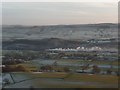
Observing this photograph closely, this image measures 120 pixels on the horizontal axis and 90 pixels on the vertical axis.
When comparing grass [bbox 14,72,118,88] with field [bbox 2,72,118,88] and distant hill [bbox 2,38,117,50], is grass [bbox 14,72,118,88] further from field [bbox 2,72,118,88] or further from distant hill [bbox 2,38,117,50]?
distant hill [bbox 2,38,117,50]

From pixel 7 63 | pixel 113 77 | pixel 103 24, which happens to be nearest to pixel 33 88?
pixel 7 63

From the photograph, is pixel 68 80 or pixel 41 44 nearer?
pixel 68 80

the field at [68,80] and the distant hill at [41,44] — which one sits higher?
the distant hill at [41,44]

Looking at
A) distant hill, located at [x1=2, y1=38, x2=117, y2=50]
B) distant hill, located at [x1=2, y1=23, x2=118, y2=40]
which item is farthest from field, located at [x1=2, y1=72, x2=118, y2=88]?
distant hill, located at [x1=2, y1=23, x2=118, y2=40]

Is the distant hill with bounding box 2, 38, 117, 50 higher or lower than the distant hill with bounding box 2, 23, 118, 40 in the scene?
lower

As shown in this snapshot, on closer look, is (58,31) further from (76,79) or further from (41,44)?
(76,79)

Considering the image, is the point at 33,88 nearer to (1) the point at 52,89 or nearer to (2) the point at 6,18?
(1) the point at 52,89

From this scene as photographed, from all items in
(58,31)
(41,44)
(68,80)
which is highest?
(58,31)

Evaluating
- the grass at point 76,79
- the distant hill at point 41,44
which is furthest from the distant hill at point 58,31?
the grass at point 76,79

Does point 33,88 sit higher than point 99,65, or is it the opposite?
point 99,65

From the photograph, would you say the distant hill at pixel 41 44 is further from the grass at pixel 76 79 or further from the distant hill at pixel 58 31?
the grass at pixel 76 79

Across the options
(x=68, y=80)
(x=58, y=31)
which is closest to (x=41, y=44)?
(x=58, y=31)
